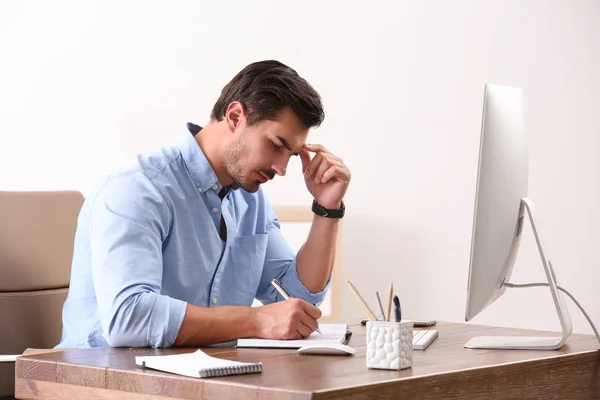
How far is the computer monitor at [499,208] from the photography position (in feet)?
4.89

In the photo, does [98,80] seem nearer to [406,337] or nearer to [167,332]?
[167,332]

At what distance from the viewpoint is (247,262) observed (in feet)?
6.70

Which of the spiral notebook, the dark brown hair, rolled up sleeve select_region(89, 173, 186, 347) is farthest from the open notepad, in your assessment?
the dark brown hair

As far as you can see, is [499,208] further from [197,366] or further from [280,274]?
[280,274]

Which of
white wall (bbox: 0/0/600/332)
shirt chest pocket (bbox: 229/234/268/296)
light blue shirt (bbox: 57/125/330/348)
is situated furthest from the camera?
white wall (bbox: 0/0/600/332)

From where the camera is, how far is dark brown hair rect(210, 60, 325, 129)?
195cm

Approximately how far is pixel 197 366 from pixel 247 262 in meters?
0.82

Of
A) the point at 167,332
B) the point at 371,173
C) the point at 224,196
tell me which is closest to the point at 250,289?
the point at 224,196

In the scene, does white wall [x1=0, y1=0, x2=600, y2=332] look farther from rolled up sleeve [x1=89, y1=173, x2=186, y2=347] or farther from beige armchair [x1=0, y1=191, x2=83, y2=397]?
rolled up sleeve [x1=89, y1=173, x2=186, y2=347]

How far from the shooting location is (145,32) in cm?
382

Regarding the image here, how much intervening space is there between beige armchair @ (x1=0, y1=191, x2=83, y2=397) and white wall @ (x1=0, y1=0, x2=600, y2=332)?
5.12 feet

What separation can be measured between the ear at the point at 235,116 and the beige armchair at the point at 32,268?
598mm

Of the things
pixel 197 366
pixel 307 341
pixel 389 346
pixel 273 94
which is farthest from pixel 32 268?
pixel 389 346

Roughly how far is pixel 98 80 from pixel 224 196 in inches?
78.2
